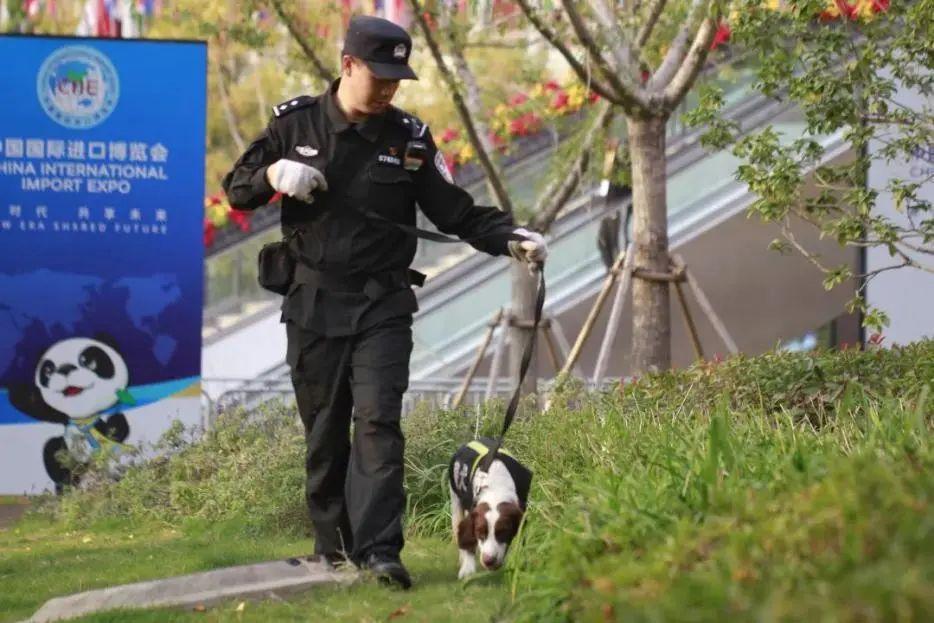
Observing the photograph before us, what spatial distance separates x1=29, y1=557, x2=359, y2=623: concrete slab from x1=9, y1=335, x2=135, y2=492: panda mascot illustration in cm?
509

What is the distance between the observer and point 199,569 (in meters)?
7.16

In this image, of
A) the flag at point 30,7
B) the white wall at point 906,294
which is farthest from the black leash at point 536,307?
the flag at point 30,7

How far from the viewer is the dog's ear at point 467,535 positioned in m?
6.26

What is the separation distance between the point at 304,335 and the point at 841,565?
127 inches

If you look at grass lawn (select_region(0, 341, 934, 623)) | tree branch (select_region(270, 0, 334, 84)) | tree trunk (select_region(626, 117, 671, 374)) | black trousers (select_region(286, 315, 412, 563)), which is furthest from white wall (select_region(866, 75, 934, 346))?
black trousers (select_region(286, 315, 412, 563))

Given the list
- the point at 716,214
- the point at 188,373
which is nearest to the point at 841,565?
the point at 188,373

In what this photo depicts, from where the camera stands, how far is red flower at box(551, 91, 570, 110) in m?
16.9

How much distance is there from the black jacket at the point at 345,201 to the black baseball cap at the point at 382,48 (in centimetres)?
25

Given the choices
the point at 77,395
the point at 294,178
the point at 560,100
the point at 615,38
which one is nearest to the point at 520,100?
the point at 560,100

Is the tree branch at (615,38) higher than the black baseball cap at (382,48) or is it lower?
higher

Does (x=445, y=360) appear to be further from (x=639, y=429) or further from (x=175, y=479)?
(x=639, y=429)

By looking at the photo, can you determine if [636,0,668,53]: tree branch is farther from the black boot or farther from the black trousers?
the black boot

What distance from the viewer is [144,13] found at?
15516 millimetres

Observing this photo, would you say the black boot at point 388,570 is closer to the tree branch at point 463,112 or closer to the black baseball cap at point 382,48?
the black baseball cap at point 382,48
